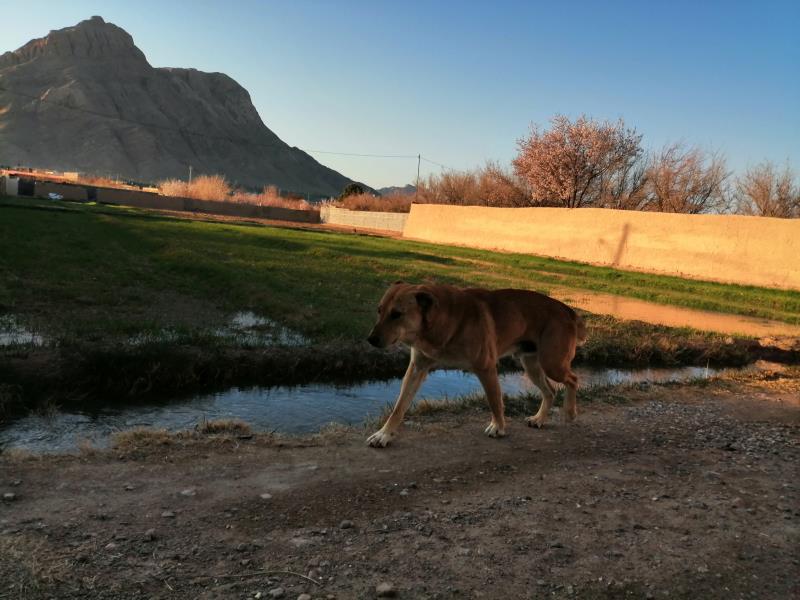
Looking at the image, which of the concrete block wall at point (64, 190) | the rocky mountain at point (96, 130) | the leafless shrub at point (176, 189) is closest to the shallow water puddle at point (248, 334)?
the concrete block wall at point (64, 190)

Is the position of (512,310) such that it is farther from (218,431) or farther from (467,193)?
(467,193)

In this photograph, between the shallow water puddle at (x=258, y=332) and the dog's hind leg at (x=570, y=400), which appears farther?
the shallow water puddle at (x=258, y=332)

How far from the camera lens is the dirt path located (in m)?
16.5

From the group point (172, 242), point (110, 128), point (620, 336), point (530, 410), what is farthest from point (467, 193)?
point (110, 128)

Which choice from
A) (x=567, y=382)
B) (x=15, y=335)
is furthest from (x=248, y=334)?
(x=567, y=382)

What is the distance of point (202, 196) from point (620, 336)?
82.6 metres

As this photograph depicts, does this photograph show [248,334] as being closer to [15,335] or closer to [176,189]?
[15,335]

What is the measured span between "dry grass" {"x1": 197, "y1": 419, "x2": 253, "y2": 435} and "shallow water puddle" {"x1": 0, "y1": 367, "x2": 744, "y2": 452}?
1.98 ft

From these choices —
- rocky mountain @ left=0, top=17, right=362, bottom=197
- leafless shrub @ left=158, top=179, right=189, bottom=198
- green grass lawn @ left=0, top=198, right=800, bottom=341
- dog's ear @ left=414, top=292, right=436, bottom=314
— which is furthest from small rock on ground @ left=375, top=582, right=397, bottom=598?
rocky mountain @ left=0, top=17, right=362, bottom=197

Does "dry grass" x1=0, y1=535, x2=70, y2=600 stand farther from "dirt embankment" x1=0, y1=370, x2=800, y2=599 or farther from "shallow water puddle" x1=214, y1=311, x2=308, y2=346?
"shallow water puddle" x1=214, y1=311, x2=308, y2=346

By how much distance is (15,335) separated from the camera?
10.0m

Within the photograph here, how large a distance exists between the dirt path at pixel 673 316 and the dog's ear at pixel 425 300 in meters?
11.8

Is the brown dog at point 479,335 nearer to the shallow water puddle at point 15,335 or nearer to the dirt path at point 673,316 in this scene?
the shallow water puddle at point 15,335

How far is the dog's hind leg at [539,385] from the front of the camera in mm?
7195
